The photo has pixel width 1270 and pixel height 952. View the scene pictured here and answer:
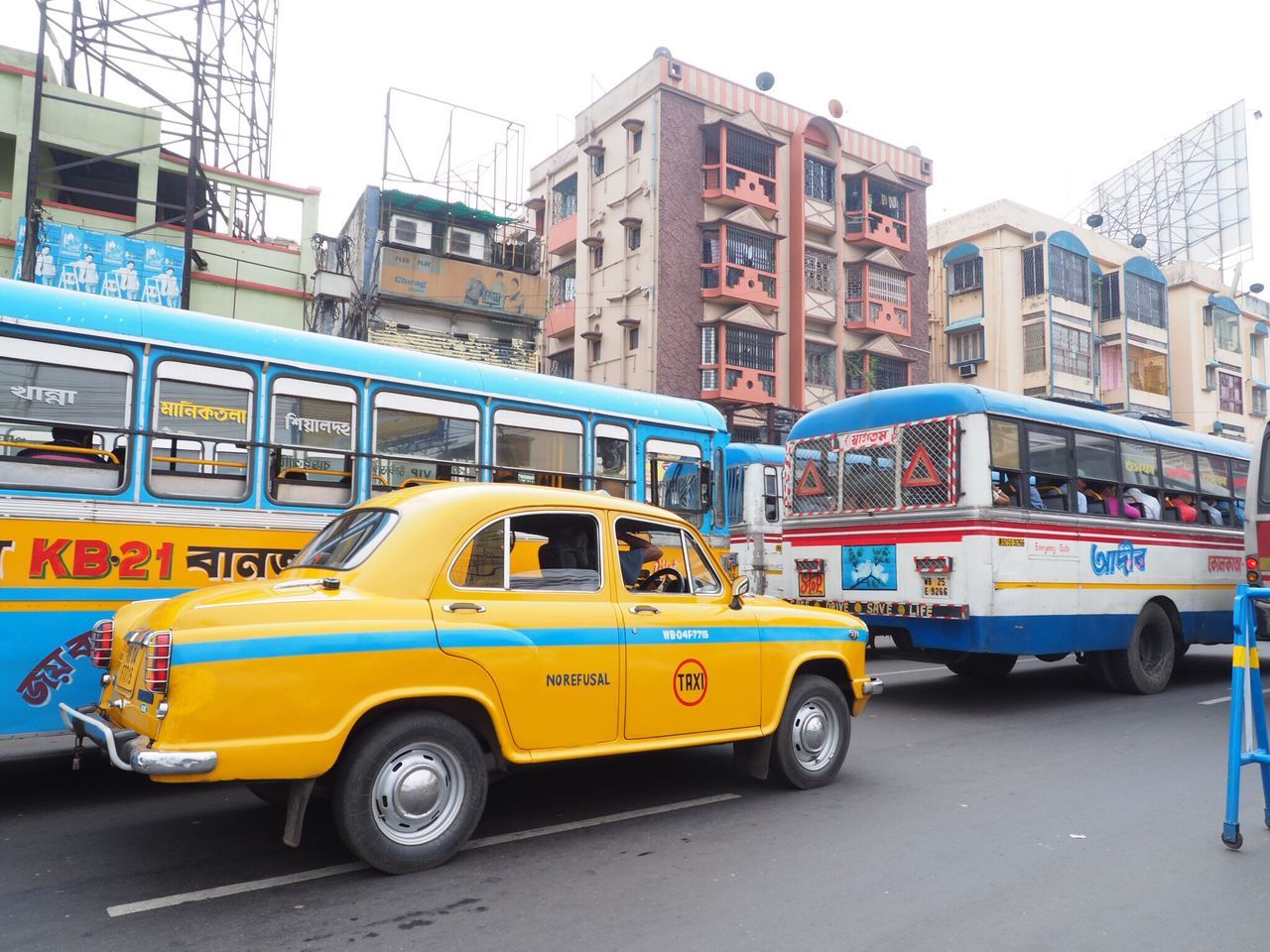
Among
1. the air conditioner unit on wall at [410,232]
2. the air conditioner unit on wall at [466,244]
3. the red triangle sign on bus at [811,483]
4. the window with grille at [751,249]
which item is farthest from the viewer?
the window with grille at [751,249]

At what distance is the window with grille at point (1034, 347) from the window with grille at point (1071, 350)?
0.47m

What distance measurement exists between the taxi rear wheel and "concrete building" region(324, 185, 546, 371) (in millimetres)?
21823

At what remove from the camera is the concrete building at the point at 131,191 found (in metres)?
20.0

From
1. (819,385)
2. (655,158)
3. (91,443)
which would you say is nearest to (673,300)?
(655,158)

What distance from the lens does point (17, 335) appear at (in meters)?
5.89

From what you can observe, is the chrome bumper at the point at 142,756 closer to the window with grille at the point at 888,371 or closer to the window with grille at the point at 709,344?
the window with grille at the point at 709,344

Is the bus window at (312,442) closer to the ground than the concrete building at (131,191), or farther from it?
closer to the ground

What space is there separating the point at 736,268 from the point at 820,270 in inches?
180

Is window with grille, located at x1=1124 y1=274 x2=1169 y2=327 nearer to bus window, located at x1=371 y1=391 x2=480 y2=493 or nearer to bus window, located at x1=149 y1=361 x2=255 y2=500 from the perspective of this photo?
bus window, located at x1=371 y1=391 x2=480 y2=493

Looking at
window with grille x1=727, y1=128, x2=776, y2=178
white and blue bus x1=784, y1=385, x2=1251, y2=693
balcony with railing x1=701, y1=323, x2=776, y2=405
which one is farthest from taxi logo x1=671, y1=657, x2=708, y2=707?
window with grille x1=727, y1=128, x2=776, y2=178

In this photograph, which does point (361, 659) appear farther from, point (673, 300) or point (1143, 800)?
point (673, 300)

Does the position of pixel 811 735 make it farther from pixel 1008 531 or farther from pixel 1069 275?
pixel 1069 275

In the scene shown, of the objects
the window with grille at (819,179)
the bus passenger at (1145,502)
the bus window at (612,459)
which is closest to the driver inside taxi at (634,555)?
the bus window at (612,459)

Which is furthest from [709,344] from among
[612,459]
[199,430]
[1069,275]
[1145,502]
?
[199,430]
